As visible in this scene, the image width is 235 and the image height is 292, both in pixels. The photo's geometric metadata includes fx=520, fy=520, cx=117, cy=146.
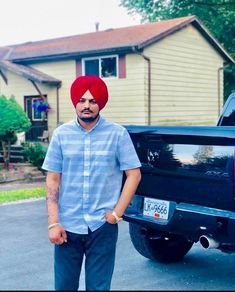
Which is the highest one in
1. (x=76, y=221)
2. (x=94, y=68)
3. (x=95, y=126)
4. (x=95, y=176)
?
(x=94, y=68)

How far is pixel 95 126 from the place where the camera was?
10.6 feet

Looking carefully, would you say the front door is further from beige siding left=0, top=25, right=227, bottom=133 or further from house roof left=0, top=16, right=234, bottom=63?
house roof left=0, top=16, right=234, bottom=63

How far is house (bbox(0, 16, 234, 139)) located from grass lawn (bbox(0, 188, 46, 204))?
9.04 metres

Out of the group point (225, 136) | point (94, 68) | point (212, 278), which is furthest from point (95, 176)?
point (94, 68)

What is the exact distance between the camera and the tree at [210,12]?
91.0ft

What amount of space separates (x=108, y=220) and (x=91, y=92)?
79cm

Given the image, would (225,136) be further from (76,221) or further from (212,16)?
(212,16)

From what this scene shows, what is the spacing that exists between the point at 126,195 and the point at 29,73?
18752mm

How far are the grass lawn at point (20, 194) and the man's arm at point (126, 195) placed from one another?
23.6 ft

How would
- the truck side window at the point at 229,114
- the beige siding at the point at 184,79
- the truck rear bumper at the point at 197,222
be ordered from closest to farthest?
the truck rear bumper at the point at 197,222
the truck side window at the point at 229,114
the beige siding at the point at 184,79

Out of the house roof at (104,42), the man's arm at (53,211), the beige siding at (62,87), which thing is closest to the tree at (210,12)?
the house roof at (104,42)

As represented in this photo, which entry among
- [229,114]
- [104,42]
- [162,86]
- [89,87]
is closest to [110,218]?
[89,87]

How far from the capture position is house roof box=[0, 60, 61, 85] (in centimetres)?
2102

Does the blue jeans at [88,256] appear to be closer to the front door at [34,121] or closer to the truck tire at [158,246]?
the truck tire at [158,246]
